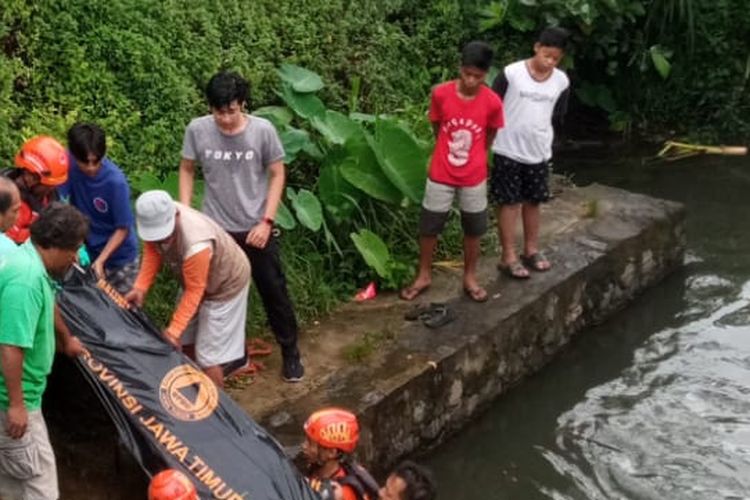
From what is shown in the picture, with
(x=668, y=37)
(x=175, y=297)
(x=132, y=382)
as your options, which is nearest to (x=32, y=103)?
(x=175, y=297)

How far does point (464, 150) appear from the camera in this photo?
674cm

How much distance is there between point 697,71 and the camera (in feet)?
37.8

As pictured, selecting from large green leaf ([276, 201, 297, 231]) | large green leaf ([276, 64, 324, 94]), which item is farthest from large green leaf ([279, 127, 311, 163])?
large green leaf ([276, 64, 324, 94])

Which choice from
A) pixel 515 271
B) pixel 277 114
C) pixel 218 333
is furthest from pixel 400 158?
pixel 218 333

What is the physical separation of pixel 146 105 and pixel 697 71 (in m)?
6.33

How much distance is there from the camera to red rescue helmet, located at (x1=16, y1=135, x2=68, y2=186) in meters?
5.03

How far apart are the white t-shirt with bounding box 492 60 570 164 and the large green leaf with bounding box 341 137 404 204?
0.79m

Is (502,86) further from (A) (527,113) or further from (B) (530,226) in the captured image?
(B) (530,226)

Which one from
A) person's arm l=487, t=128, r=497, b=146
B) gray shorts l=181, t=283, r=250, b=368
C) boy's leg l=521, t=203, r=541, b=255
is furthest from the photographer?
boy's leg l=521, t=203, r=541, b=255

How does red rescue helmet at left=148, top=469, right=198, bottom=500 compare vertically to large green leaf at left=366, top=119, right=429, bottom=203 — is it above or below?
below

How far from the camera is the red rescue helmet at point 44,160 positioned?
5027mm

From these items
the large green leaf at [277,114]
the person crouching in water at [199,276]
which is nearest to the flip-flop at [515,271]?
the large green leaf at [277,114]

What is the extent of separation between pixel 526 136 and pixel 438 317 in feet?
4.18

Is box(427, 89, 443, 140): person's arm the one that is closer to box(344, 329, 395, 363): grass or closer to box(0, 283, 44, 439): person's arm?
box(344, 329, 395, 363): grass
